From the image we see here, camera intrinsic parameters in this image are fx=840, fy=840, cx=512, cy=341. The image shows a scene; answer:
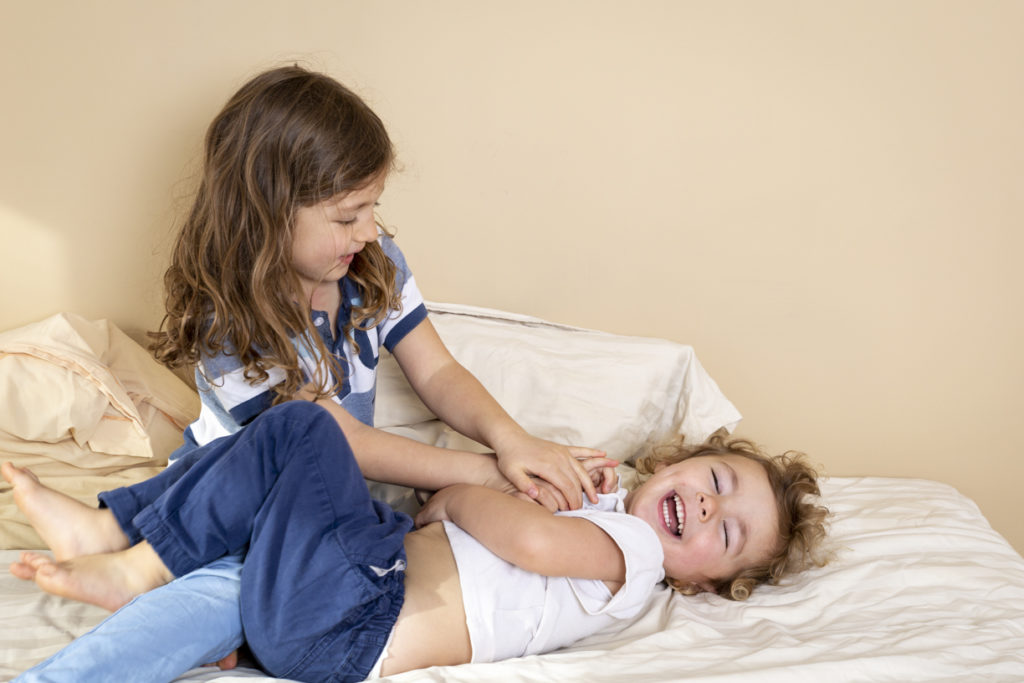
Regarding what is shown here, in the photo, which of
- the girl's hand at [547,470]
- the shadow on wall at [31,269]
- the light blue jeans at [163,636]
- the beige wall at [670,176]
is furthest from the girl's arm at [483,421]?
the shadow on wall at [31,269]

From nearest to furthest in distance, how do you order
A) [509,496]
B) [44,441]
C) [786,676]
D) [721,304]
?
[786,676], [509,496], [44,441], [721,304]

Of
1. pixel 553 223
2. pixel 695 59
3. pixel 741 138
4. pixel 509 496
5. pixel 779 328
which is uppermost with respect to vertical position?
pixel 695 59

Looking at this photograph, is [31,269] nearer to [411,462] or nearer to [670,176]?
[411,462]

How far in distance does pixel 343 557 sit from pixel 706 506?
1.94ft

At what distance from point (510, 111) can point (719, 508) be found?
Result: 927 millimetres

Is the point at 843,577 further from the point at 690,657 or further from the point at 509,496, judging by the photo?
the point at 509,496

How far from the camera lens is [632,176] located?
1.84m

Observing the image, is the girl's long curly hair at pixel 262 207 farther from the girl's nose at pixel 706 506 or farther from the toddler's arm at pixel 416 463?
the girl's nose at pixel 706 506

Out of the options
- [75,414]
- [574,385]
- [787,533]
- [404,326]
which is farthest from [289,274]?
[787,533]

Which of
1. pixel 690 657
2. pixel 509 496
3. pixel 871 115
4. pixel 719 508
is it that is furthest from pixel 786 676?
Answer: pixel 871 115

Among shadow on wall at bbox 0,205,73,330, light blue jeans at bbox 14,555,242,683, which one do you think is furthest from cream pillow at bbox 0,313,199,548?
light blue jeans at bbox 14,555,242,683

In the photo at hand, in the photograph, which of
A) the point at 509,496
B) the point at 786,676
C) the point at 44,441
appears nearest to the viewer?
the point at 786,676

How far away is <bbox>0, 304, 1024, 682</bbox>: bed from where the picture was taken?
1092 mm

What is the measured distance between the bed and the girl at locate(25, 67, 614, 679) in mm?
202
